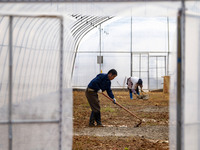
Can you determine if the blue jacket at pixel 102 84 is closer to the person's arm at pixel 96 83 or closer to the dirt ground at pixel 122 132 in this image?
the person's arm at pixel 96 83

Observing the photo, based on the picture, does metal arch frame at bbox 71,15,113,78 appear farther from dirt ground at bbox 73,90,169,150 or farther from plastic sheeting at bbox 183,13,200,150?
plastic sheeting at bbox 183,13,200,150

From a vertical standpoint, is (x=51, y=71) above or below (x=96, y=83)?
above

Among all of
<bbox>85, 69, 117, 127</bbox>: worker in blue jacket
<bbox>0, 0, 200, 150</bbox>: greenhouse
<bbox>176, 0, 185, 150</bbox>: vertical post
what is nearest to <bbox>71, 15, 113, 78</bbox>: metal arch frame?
<bbox>85, 69, 117, 127</bbox>: worker in blue jacket

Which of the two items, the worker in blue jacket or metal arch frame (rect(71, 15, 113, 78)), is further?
metal arch frame (rect(71, 15, 113, 78))

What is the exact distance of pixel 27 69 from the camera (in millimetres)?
4523

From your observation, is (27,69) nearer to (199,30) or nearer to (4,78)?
(4,78)

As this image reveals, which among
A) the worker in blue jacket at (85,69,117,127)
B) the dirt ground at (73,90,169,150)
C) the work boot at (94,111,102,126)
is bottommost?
the dirt ground at (73,90,169,150)

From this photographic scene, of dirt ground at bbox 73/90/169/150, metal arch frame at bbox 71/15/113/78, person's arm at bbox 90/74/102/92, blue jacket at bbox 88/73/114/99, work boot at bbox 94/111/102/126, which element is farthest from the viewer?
metal arch frame at bbox 71/15/113/78

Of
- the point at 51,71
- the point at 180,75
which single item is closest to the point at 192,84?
the point at 180,75

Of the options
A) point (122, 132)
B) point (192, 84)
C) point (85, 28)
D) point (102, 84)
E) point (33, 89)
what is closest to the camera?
point (192, 84)

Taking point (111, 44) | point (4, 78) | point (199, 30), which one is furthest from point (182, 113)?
point (111, 44)

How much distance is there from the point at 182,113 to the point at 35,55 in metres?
2.15

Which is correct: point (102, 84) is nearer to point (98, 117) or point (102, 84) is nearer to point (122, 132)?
point (98, 117)

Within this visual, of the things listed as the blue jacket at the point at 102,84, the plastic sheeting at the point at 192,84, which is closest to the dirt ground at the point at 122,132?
the blue jacket at the point at 102,84
